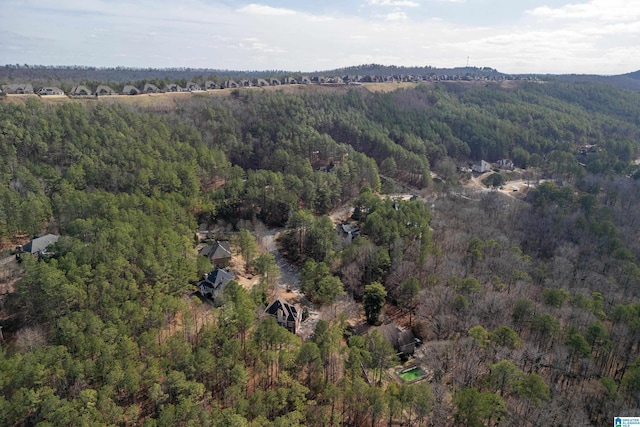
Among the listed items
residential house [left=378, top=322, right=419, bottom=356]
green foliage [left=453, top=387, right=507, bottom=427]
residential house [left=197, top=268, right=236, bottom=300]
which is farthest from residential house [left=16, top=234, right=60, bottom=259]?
green foliage [left=453, top=387, right=507, bottom=427]

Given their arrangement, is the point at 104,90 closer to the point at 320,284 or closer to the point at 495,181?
the point at 320,284

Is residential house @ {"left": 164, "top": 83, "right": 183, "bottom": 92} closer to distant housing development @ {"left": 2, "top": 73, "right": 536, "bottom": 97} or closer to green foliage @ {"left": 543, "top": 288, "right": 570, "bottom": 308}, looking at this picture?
distant housing development @ {"left": 2, "top": 73, "right": 536, "bottom": 97}

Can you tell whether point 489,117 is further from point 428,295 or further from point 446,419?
point 446,419

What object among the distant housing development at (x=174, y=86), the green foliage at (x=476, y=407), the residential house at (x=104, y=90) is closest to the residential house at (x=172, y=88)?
the distant housing development at (x=174, y=86)

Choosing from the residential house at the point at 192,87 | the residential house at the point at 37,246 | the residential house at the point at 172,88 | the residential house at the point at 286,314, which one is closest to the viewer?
the residential house at the point at 286,314

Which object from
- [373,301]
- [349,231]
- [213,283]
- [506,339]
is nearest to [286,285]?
[213,283]

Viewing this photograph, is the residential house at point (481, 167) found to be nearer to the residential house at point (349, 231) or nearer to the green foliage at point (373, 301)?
the residential house at point (349, 231)
